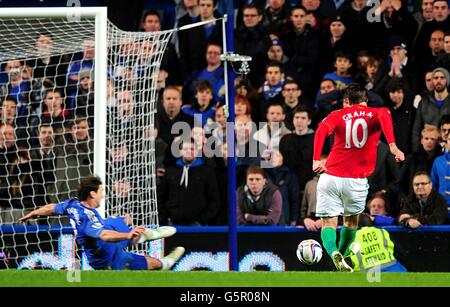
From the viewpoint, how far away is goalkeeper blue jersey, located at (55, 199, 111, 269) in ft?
35.4

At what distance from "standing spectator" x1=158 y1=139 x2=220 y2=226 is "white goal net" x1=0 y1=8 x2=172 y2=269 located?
1.19 ft

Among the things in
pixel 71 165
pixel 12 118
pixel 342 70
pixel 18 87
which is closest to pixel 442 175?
pixel 342 70

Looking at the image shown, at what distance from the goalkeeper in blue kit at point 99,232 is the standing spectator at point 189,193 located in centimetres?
240

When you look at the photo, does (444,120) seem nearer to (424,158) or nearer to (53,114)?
(424,158)

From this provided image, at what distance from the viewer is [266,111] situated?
14.3 m

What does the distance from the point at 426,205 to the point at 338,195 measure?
1.78m

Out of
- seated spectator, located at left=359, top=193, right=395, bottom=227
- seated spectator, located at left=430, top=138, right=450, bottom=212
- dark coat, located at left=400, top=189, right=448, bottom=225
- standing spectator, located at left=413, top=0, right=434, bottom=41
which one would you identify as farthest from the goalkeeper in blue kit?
standing spectator, located at left=413, top=0, right=434, bottom=41

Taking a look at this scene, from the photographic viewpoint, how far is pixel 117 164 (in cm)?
1324

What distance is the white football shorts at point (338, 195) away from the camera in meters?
11.6

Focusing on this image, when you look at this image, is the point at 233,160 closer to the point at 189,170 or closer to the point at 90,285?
the point at 189,170

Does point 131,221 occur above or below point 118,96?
below

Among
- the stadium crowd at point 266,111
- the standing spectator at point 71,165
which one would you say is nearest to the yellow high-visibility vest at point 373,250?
the stadium crowd at point 266,111
